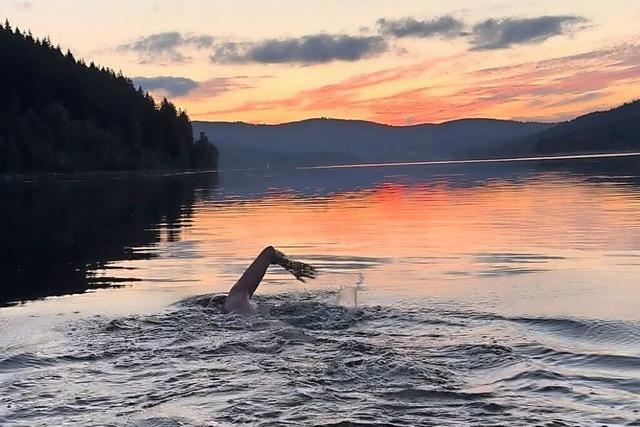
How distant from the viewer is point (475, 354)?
28.9 feet

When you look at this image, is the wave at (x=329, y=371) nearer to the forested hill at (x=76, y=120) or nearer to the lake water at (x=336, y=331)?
the lake water at (x=336, y=331)

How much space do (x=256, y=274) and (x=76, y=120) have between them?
133m

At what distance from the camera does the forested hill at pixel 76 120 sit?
391ft

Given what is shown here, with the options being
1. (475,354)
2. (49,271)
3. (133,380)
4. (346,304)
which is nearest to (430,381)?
(475,354)

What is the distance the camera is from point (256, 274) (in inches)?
446

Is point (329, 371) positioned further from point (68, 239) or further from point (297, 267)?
point (68, 239)

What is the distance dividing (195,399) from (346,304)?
18.5 feet

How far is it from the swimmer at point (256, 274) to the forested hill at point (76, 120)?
10780 centimetres

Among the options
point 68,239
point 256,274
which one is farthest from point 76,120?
point 256,274

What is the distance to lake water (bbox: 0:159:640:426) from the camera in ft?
23.0

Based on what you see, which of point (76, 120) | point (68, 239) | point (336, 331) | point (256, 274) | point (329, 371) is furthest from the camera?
point (76, 120)

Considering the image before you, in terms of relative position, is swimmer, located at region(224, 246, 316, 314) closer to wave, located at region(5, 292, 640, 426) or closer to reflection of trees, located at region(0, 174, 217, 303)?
wave, located at region(5, 292, 640, 426)

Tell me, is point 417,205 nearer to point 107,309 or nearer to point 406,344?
point 107,309

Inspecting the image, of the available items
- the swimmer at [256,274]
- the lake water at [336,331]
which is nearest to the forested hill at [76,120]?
the lake water at [336,331]
